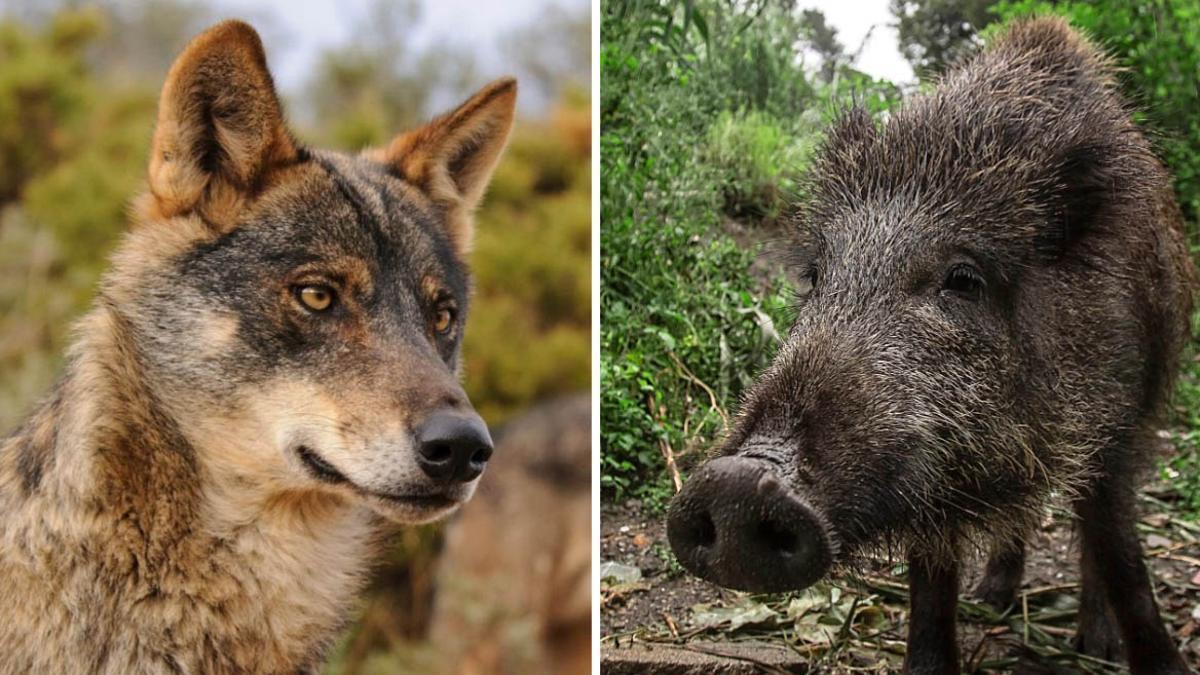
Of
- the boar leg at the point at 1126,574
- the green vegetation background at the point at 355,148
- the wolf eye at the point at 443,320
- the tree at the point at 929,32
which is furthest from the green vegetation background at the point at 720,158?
the wolf eye at the point at 443,320

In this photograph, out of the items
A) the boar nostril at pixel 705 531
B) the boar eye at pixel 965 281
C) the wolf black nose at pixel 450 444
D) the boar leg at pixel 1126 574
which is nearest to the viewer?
the wolf black nose at pixel 450 444

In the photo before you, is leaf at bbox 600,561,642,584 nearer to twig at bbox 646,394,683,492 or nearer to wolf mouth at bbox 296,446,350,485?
twig at bbox 646,394,683,492

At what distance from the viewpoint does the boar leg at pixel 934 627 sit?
1.86 m

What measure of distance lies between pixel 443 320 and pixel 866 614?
3.29 feet

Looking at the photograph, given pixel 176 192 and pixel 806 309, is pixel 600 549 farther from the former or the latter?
pixel 176 192

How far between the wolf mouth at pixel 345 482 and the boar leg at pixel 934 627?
0.90 metres

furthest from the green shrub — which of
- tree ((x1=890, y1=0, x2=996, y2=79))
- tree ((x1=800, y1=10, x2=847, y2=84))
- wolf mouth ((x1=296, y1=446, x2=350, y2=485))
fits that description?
wolf mouth ((x1=296, y1=446, x2=350, y2=485))

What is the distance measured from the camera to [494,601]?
2213 mm

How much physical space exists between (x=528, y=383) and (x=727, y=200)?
1.66 ft

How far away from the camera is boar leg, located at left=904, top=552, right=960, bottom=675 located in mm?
1863

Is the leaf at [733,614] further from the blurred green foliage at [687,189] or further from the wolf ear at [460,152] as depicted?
the wolf ear at [460,152]

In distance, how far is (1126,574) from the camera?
6.11ft

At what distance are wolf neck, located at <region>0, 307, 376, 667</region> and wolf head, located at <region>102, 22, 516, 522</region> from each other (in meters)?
0.03

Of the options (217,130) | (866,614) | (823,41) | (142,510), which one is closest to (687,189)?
(823,41)
